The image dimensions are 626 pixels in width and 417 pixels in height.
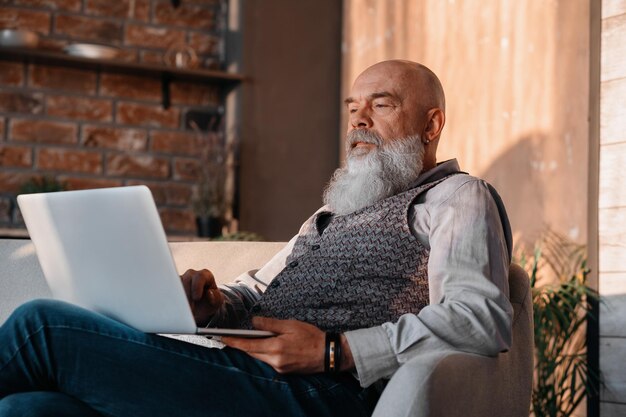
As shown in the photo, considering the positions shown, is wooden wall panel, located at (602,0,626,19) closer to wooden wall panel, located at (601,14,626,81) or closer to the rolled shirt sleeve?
wooden wall panel, located at (601,14,626,81)

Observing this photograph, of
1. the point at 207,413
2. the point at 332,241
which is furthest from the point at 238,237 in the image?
the point at 207,413

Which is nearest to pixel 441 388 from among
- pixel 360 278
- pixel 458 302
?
pixel 458 302

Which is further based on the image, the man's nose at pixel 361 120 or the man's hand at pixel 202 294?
the man's nose at pixel 361 120

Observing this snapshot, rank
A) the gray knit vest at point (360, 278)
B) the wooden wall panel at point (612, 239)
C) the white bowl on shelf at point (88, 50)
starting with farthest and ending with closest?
the white bowl on shelf at point (88, 50)
the wooden wall panel at point (612, 239)
the gray knit vest at point (360, 278)

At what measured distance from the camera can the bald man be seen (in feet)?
5.12

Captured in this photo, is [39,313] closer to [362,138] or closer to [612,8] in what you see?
[362,138]

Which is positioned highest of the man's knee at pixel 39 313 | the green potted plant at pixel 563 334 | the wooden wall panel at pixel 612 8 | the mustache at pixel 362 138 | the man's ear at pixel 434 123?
the wooden wall panel at pixel 612 8

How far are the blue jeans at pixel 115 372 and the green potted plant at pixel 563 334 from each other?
4.58 ft

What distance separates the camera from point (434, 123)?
2223 mm

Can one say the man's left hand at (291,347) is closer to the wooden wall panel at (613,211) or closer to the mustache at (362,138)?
the mustache at (362,138)

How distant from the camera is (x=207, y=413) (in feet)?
5.12

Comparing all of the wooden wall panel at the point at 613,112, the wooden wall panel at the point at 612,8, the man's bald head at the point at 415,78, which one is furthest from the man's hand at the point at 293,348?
the wooden wall panel at the point at 612,8

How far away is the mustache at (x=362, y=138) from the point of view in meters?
2.19

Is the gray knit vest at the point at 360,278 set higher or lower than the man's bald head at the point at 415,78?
lower
